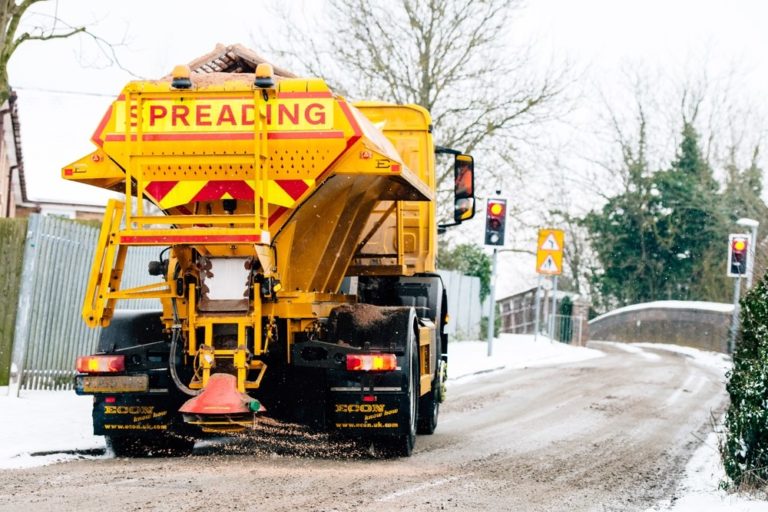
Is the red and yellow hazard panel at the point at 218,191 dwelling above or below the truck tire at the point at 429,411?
above

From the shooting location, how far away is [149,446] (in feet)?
30.1

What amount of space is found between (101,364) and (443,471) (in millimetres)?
2680

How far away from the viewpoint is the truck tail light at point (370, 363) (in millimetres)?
8453

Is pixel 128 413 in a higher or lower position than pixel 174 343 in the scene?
lower

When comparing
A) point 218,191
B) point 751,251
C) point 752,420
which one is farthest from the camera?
point 751,251

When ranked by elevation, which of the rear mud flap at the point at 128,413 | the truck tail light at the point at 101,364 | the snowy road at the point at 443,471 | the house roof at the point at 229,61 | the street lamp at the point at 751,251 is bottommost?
the snowy road at the point at 443,471

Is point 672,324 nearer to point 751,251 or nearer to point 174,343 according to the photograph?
point 751,251

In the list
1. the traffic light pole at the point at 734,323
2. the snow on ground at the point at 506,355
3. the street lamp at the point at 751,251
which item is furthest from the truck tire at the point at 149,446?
the snow on ground at the point at 506,355

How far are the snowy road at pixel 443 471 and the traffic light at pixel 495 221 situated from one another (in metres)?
7.80

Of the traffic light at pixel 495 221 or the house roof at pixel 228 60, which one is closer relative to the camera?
the house roof at pixel 228 60

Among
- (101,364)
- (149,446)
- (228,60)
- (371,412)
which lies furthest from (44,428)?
(228,60)

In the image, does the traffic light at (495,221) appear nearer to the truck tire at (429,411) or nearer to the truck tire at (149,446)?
the truck tire at (429,411)

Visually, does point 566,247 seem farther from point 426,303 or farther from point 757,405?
point 757,405

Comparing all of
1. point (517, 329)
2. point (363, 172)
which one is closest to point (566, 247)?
point (517, 329)
